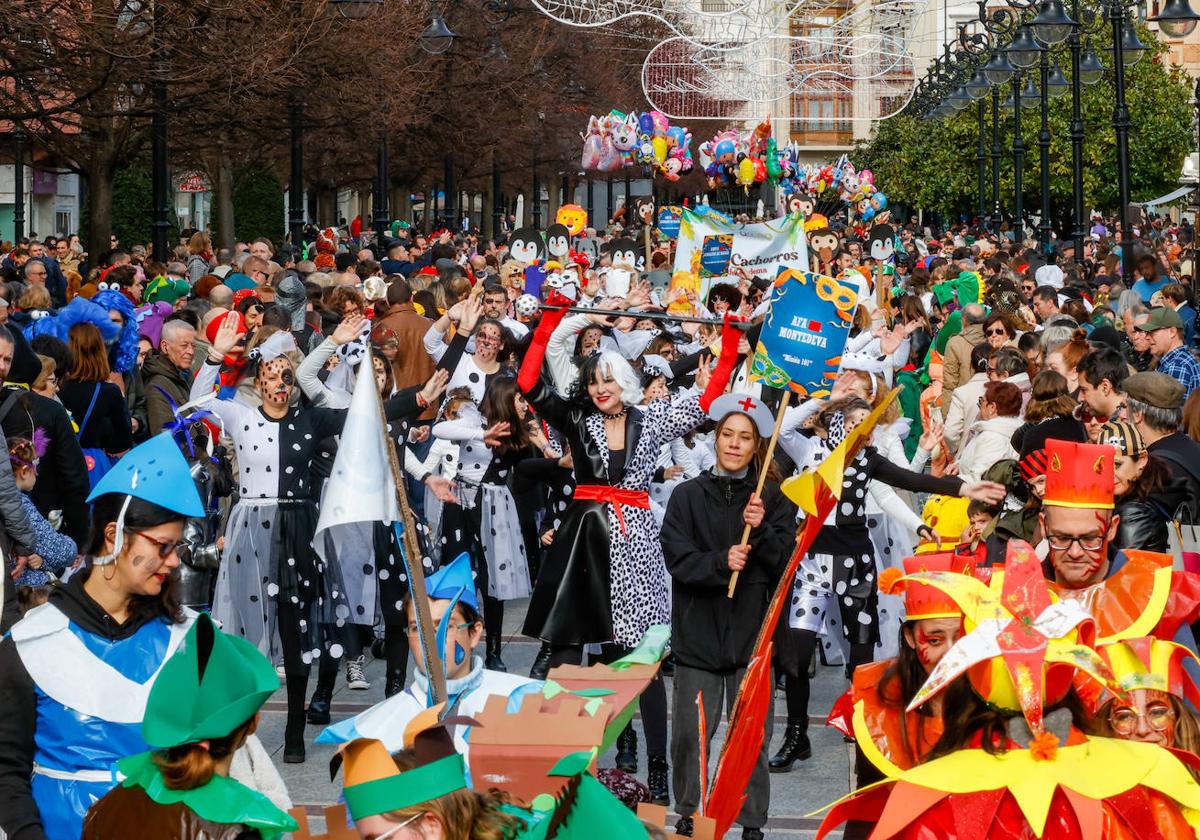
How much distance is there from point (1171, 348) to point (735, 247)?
541 cm

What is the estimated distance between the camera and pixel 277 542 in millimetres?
8812

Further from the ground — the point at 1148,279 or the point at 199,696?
the point at 1148,279

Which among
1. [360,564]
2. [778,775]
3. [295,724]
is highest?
[360,564]

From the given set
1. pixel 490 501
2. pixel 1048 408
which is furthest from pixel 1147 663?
pixel 490 501

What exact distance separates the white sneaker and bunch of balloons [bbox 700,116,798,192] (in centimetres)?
3097

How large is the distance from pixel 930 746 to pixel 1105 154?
60.1 metres

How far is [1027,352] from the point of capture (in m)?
13.2

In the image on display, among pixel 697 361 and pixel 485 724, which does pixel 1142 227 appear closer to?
pixel 697 361

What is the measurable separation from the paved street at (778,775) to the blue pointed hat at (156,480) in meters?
2.91

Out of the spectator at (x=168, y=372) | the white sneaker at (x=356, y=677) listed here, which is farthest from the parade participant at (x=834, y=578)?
the spectator at (x=168, y=372)

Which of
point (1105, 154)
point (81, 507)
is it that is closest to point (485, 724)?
point (81, 507)

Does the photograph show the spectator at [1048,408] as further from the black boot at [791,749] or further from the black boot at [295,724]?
the black boot at [295,724]

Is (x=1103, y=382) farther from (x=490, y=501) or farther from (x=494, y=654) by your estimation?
(x=494, y=654)

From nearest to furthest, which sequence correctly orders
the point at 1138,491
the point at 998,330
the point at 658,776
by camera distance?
the point at 1138,491
the point at 658,776
the point at 998,330
